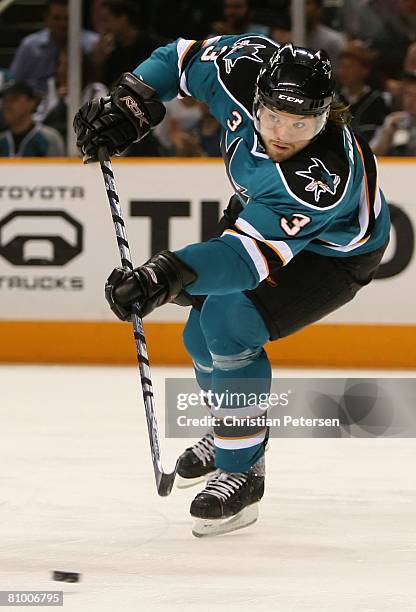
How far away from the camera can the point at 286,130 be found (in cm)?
269

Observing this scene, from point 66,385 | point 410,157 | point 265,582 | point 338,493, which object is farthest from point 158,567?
point 410,157

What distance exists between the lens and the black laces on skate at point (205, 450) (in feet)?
10.8

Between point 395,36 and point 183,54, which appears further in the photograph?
point 395,36

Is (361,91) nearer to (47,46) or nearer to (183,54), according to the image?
(47,46)

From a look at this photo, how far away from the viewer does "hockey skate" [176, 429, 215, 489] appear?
10.8 feet

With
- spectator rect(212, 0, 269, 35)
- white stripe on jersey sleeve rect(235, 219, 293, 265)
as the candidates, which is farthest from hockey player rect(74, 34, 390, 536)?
spectator rect(212, 0, 269, 35)

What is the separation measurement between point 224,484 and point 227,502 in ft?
0.21

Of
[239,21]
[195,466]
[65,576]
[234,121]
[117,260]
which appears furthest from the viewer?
[239,21]

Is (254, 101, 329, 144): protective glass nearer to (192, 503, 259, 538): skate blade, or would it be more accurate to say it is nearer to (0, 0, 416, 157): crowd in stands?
(192, 503, 259, 538): skate blade

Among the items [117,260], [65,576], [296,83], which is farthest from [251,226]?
[117,260]

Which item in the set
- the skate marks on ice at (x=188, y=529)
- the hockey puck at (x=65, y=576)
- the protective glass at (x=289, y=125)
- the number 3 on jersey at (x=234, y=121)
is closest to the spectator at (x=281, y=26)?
the skate marks on ice at (x=188, y=529)

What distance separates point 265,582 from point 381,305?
138 inches
